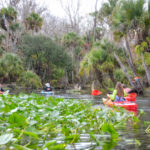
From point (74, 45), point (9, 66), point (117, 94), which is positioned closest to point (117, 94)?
point (117, 94)

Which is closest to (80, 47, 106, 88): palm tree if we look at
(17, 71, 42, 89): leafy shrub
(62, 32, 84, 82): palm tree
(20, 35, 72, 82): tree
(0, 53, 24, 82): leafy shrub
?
(17, 71, 42, 89): leafy shrub

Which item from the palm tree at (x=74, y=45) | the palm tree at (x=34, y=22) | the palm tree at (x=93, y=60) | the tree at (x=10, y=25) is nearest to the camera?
the palm tree at (x=93, y=60)

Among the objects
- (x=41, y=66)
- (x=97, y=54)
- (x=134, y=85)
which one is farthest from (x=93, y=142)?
(x=41, y=66)

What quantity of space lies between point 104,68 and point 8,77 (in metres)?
12.1

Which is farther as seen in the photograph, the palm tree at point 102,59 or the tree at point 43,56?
the tree at point 43,56

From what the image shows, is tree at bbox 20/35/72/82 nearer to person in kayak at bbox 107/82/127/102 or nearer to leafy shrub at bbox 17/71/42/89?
leafy shrub at bbox 17/71/42/89

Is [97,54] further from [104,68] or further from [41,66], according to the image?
[41,66]

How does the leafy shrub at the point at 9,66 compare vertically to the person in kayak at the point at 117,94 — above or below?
above

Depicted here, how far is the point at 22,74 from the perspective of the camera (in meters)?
29.4

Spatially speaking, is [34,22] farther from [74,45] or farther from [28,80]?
[28,80]

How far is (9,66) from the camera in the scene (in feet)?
94.2

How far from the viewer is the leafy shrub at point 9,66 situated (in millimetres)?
28453

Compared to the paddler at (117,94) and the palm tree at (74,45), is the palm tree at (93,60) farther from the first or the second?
the palm tree at (74,45)

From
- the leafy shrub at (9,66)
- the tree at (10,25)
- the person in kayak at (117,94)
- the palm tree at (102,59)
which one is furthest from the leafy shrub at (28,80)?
the person in kayak at (117,94)
